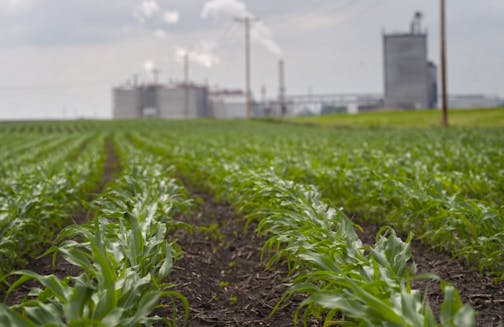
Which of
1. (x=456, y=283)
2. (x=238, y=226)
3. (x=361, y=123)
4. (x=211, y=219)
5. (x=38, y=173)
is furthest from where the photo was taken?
(x=361, y=123)

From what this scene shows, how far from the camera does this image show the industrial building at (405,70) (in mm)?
63344

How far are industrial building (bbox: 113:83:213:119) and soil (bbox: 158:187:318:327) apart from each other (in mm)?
99648

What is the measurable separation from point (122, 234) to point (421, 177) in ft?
16.7

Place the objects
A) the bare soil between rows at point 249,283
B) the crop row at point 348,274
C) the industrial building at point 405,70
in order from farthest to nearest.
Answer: the industrial building at point 405,70 < the bare soil between rows at point 249,283 < the crop row at point 348,274

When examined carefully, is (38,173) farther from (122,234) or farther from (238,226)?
(122,234)

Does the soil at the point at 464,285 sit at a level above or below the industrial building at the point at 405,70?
below

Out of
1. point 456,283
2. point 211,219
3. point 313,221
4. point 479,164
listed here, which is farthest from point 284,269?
point 479,164

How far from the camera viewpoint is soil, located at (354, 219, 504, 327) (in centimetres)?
399

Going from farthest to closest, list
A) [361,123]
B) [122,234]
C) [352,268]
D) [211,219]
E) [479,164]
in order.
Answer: [361,123] → [479,164] → [211,219] → [122,234] → [352,268]

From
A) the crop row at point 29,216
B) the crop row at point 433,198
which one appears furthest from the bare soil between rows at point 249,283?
the crop row at point 29,216

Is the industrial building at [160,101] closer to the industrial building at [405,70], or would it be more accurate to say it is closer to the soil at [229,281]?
the industrial building at [405,70]

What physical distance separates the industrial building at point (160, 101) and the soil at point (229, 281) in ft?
327

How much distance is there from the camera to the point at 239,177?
7.69 meters

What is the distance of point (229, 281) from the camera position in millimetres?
5285
